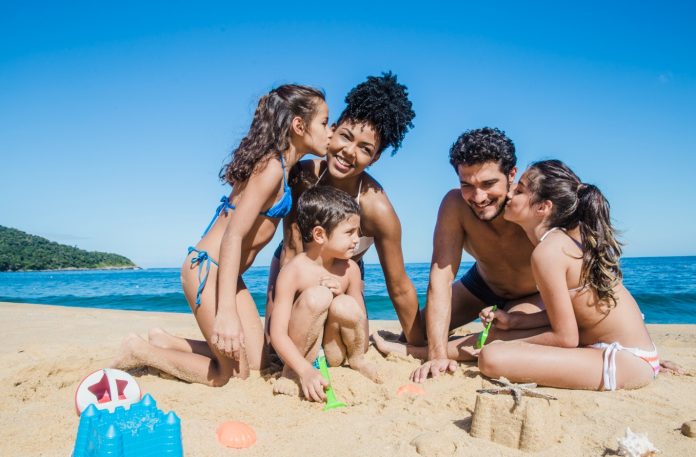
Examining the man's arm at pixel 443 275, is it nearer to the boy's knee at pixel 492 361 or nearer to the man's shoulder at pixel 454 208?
the man's shoulder at pixel 454 208

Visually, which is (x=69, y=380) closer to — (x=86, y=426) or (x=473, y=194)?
(x=86, y=426)

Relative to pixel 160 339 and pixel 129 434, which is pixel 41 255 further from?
pixel 129 434

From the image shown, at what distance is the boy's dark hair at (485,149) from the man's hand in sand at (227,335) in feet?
→ 6.57

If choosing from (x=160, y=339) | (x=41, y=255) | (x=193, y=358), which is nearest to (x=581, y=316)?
(x=193, y=358)

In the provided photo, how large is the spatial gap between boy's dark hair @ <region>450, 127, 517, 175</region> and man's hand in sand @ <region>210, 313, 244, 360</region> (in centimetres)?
200

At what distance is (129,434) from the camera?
1648 mm

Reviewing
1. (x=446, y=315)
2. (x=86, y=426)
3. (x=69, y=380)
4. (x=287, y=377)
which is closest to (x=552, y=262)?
(x=446, y=315)

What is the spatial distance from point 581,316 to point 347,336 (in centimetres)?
147

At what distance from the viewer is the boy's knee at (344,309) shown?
3135 mm

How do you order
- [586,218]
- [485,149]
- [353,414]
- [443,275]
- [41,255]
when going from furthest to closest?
[41,255]
[443,275]
[485,149]
[586,218]
[353,414]

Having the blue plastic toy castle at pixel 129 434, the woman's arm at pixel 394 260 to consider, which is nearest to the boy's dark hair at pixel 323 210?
the woman's arm at pixel 394 260

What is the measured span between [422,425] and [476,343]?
174cm

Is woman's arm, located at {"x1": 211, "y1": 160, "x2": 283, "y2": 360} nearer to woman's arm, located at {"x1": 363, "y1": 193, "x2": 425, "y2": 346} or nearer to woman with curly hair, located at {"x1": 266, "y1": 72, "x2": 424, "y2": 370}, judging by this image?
woman with curly hair, located at {"x1": 266, "y1": 72, "x2": 424, "y2": 370}

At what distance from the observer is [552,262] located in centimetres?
301
